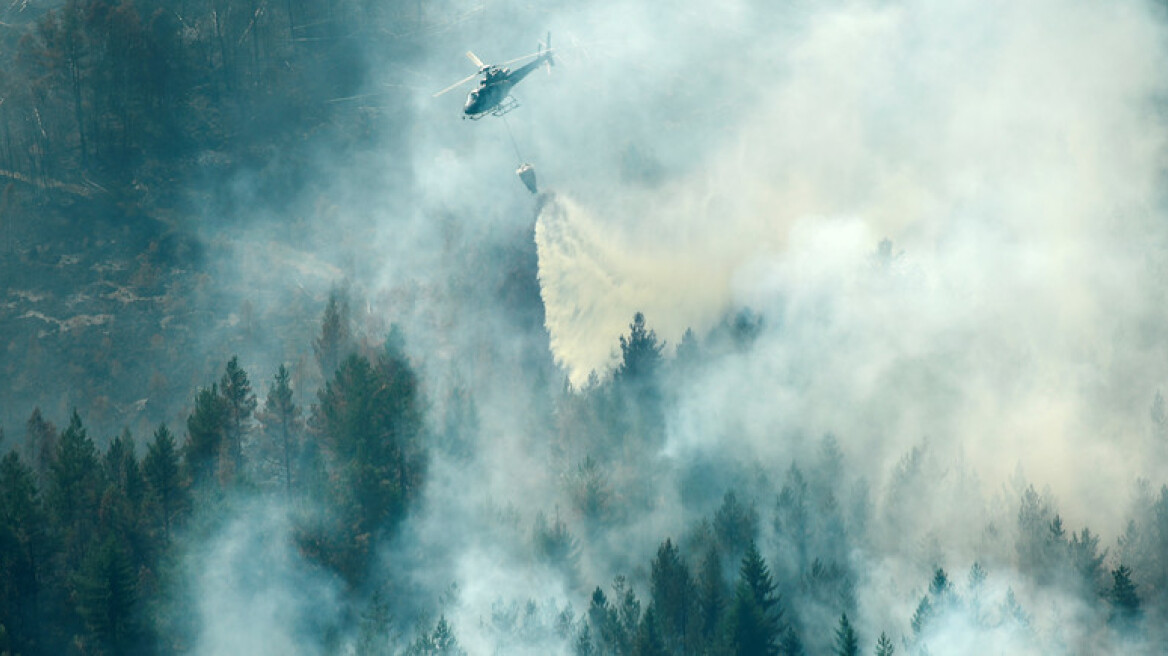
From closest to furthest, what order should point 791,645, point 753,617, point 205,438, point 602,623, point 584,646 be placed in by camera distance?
point 753,617
point 584,646
point 791,645
point 602,623
point 205,438

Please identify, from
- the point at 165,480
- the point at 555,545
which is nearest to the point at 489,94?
the point at 555,545

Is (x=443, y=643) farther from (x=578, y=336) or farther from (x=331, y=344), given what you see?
(x=578, y=336)

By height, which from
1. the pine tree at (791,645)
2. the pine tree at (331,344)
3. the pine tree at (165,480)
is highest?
the pine tree at (331,344)

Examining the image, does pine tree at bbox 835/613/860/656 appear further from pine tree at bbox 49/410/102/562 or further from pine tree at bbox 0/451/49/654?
pine tree at bbox 0/451/49/654

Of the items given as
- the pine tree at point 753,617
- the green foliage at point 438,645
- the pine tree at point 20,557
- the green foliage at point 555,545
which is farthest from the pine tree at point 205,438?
the pine tree at point 753,617

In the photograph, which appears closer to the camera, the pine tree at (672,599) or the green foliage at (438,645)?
the green foliage at (438,645)

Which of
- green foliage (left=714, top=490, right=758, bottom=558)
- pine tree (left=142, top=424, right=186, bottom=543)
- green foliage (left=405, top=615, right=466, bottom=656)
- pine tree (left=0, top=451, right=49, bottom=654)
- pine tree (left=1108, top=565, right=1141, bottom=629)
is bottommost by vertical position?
pine tree (left=1108, top=565, right=1141, bottom=629)

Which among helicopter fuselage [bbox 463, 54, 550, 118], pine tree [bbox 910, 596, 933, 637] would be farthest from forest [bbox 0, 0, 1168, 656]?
helicopter fuselage [bbox 463, 54, 550, 118]

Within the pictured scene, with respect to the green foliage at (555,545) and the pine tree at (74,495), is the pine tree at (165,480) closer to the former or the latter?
the pine tree at (74,495)

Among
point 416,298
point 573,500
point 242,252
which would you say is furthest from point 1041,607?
point 242,252
